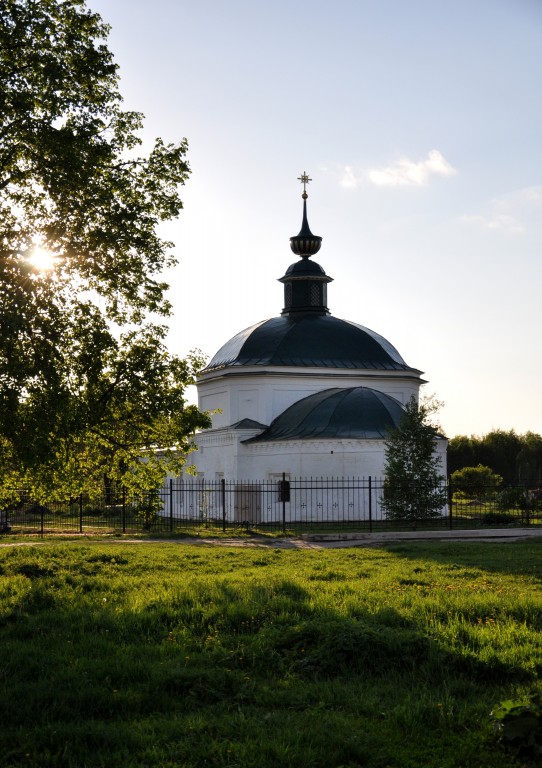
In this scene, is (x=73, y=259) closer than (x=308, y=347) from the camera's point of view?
Yes

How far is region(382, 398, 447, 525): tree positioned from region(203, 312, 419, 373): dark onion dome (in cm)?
1235

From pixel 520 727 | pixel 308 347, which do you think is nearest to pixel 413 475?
pixel 308 347

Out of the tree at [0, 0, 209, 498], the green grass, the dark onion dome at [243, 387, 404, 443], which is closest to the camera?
the green grass

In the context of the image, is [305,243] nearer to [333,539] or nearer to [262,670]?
[333,539]

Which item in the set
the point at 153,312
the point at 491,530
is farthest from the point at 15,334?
the point at 491,530

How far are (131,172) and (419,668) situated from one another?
1061 centimetres

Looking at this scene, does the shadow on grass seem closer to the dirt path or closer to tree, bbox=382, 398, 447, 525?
the dirt path

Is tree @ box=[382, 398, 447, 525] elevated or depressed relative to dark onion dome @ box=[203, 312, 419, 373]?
depressed

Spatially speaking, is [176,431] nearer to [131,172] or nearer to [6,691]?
[131,172]

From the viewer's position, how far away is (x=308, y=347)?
4103 cm

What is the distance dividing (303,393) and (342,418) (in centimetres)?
582

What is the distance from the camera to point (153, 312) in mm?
15664

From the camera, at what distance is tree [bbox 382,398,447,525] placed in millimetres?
28023

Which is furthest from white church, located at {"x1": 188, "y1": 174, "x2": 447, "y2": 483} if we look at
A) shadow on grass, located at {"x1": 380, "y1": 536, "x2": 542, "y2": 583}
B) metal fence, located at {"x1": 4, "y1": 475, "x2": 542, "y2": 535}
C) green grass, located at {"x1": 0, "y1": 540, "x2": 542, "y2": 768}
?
green grass, located at {"x1": 0, "y1": 540, "x2": 542, "y2": 768}
